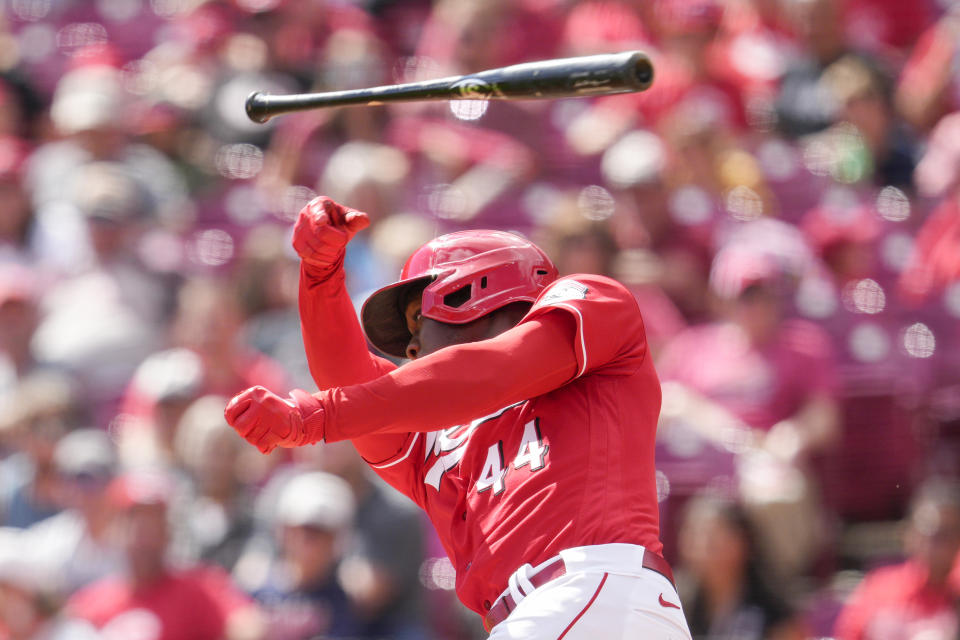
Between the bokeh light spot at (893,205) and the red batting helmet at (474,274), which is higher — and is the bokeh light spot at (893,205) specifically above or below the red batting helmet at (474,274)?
below

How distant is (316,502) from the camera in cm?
545

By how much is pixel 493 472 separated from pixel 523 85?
34.6 inches

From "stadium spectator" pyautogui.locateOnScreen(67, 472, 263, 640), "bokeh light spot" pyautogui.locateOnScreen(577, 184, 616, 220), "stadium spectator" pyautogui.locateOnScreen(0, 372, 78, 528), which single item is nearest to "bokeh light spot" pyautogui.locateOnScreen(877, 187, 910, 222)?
"bokeh light spot" pyautogui.locateOnScreen(577, 184, 616, 220)

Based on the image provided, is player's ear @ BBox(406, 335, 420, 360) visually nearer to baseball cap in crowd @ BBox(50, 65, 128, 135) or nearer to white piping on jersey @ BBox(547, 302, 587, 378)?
white piping on jersey @ BBox(547, 302, 587, 378)

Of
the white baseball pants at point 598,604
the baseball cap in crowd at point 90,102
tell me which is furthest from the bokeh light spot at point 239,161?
the white baseball pants at point 598,604

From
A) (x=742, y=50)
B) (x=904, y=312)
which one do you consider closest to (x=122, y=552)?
(x=904, y=312)

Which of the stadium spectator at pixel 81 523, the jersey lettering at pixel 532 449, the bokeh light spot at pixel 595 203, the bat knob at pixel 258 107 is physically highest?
the bat knob at pixel 258 107

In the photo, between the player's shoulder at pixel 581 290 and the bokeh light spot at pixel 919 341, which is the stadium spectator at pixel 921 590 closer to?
the bokeh light spot at pixel 919 341

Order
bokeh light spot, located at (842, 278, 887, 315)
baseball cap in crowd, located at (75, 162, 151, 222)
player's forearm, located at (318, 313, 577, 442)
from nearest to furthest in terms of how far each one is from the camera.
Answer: player's forearm, located at (318, 313, 577, 442) → bokeh light spot, located at (842, 278, 887, 315) → baseball cap in crowd, located at (75, 162, 151, 222)

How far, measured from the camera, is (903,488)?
5.64m

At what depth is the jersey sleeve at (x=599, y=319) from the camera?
2.95 meters

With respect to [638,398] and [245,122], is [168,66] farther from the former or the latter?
[638,398]

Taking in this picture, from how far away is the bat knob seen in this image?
3381 millimetres

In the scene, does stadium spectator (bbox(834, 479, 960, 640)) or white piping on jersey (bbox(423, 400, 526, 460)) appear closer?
white piping on jersey (bbox(423, 400, 526, 460))
